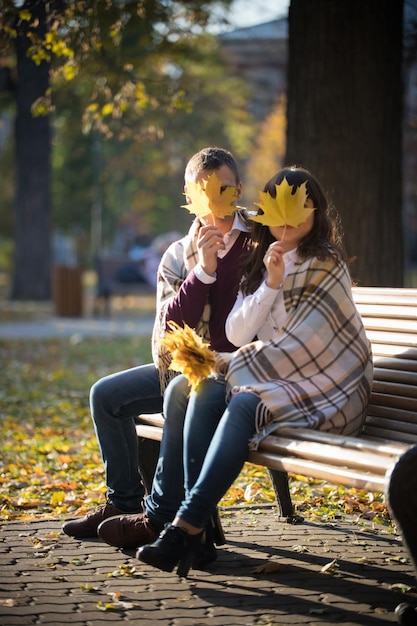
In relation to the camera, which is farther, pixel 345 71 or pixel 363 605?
pixel 345 71

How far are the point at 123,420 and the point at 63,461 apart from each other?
92.6 inches

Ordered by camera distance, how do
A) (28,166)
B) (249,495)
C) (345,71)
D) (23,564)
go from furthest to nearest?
1. (28,166)
2. (345,71)
3. (249,495)
4. (23,564)

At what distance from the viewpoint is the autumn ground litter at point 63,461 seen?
559 centimetres

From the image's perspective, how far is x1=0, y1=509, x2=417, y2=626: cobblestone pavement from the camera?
3.78 meters

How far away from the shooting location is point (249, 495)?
5.84 meters

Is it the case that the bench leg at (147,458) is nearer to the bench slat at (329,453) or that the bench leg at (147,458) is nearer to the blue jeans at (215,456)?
the blue jeans at (215,456)

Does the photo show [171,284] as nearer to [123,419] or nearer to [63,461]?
[123,419]

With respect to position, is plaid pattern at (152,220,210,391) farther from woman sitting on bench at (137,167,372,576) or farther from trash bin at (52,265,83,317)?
trash bin at (52,265,83,317)

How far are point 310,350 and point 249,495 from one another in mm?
1941

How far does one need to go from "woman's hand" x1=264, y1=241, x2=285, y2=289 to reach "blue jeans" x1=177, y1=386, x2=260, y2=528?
1.57 feet

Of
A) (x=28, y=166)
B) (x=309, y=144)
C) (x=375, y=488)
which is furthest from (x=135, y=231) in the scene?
(x=375, y=488)

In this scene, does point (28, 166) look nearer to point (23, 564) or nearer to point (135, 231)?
point (23, 564)

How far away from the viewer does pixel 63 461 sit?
275 inches

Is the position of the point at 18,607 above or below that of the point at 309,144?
below
